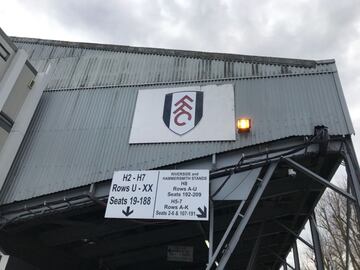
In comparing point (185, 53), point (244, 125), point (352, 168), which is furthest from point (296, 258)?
point (185, 53)

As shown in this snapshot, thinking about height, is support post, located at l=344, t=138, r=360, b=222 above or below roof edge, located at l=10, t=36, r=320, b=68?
below

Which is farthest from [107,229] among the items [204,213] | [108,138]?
[204,213]

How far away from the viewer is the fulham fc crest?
12133mm

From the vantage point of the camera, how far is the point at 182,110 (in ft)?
41.0

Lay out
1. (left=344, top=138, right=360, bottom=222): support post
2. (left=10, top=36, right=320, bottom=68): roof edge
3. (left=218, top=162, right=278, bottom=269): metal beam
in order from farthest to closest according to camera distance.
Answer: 1. (left=10, top=36, right=320, bottom=68): roof edge
2. (left=344, top=138, right=360, bottom=222): support post
3. (left=218, top=162, right=278, bottom=269): metal beam

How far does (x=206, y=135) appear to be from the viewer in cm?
1170

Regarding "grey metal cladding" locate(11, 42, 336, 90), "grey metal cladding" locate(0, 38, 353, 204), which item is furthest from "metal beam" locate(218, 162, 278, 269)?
"grey metal cladding" locate(11, 42, 336, 90)

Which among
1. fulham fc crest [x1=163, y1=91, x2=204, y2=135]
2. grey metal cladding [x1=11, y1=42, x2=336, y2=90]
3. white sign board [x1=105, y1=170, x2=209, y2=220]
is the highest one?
grey metal cladding [x1=11, y1=42, x2=336, y2=90]

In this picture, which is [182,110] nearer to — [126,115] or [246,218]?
[126,115]

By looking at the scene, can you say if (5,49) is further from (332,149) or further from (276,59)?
(332,149)

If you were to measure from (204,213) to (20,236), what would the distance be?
293 inches

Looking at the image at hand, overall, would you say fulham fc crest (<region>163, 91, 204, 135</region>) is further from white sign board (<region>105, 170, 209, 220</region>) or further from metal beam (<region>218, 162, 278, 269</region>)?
metal beam (<region>218, 162, 278, 269</region>)

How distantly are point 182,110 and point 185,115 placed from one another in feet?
0.90

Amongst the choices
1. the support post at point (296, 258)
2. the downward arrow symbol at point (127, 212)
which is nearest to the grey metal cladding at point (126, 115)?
the downward arrow symbol at point (127, 212)
